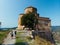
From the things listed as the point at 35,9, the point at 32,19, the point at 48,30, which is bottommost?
the point at 48,30

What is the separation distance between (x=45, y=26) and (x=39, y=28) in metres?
1.25

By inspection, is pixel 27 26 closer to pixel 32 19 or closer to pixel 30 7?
pixel 32 19

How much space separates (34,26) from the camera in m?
30.0

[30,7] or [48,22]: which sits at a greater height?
[30,7]

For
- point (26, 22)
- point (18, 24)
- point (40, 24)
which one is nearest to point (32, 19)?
point (26, 22)

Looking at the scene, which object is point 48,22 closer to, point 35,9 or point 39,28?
point 39,28

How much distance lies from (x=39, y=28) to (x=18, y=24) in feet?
17.4

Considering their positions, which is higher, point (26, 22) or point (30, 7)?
point (30, 7)

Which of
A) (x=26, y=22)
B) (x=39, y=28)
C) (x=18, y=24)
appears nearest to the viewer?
(x=26, y=22)

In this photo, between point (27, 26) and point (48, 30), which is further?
point (48, 30)

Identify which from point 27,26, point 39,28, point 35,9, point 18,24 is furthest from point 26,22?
point 35,9

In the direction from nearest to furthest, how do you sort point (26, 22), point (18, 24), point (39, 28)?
point (26, 22), point (39, 28), point (18, 24)

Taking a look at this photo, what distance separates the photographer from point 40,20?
33.0 meters

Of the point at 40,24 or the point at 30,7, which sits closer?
the point at 40,24
